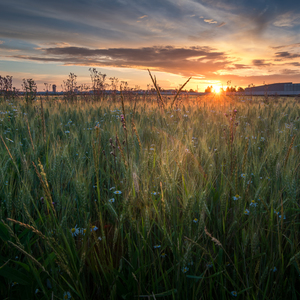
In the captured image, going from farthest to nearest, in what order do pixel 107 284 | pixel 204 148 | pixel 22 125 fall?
pixel 22 125
pixel 204 148
pixel 107 284

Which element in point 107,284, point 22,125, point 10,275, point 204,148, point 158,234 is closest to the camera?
point 10,275

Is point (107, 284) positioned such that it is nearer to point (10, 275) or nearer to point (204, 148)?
point (10, 275)

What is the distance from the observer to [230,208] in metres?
1.40

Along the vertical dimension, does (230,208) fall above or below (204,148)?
below

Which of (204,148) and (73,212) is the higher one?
(204,148)

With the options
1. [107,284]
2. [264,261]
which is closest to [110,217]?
[107,284]

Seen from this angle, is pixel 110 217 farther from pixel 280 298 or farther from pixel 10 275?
pixel 280 298

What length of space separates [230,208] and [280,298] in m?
0.55

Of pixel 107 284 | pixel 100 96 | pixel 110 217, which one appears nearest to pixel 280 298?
pixel 107 284

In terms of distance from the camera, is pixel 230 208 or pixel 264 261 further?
pixel 230 208

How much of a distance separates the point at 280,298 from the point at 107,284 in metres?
0.77

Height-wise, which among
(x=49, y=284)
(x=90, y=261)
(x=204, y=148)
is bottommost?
(x=49, y=284)

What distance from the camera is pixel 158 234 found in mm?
1205

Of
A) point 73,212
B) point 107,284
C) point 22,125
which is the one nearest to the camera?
point 107,284
